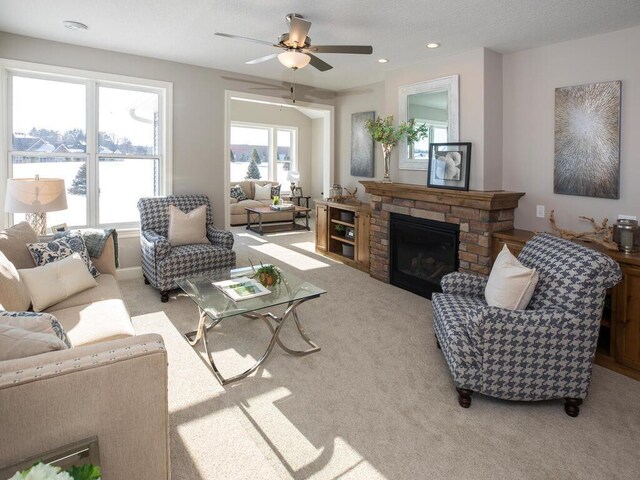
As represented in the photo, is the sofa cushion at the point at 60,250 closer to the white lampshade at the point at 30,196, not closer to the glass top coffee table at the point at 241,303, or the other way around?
the white lampshade at the point at 30,196

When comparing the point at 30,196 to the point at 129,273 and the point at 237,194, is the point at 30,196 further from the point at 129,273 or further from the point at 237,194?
the point at 237,194

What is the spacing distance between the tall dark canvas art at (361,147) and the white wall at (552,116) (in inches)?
85.3

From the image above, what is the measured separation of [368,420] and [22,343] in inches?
67.3

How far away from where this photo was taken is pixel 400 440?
7.02 ft

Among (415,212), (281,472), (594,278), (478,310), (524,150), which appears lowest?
(281,472)

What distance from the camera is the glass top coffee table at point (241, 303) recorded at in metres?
2.73

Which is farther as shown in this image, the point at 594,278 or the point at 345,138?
the point at 345,138

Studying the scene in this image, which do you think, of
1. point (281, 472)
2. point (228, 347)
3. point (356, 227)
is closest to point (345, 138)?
point (356, 227)

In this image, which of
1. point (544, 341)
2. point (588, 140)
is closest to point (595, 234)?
point (588, 140)

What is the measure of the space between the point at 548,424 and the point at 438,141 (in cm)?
306

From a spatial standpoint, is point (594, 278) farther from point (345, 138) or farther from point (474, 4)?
point (345, 138)

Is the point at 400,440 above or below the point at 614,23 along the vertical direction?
below

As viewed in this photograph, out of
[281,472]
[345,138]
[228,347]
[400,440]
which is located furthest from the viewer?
[345,138]

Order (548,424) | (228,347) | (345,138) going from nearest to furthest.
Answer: (548,424)
(228,347)
(345,138)
